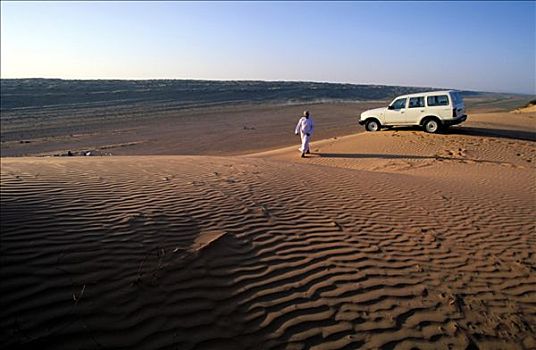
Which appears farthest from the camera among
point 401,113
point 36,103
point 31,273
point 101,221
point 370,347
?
point 36,103

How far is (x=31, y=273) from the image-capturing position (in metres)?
3.47

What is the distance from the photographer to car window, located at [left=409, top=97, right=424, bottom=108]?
652 inches

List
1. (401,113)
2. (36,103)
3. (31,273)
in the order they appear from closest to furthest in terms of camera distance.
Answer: (31,273) < (401,113) < (36,103)

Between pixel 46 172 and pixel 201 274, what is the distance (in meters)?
5.29

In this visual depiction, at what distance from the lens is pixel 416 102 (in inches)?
658

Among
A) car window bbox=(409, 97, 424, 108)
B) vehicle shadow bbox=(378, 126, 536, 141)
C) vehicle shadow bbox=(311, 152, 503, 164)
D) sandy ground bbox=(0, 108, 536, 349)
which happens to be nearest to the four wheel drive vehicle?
car window bbox=(409, 97, 424, 108)

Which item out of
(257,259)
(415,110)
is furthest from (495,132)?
(257,259)

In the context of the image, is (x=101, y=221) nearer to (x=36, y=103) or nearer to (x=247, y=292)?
(x=247, y=292)

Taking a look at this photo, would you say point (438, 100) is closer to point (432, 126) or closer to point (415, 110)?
point (415, 110)

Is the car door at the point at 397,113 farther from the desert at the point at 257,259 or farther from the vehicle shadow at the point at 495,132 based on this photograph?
the desert at the point at 257,259

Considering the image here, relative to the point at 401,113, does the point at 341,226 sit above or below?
below

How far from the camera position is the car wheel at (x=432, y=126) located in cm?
1653

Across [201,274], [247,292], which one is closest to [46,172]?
[201,274]

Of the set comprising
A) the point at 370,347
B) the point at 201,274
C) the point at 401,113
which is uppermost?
the point at 401,113
